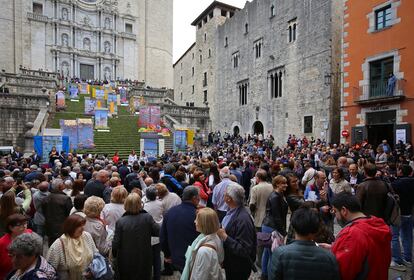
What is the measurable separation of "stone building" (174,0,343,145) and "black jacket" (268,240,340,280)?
2020 cm

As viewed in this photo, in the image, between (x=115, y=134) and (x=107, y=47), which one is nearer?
(x=115, y=134)

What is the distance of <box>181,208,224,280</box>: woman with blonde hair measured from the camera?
2.73m

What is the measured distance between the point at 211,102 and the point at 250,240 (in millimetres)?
35445

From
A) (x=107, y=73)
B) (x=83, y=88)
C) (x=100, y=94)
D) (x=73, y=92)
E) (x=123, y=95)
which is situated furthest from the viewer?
(x=107, y=73)

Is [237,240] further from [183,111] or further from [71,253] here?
[183,111]

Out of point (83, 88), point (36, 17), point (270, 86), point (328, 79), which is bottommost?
point (328, 79)

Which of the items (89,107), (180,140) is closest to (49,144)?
(180,140)

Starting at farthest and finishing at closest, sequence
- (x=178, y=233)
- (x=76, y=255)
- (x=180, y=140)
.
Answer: (x=180, y=140) → (x=178, y=233) → (x=76, y=255)

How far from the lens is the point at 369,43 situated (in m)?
16.1

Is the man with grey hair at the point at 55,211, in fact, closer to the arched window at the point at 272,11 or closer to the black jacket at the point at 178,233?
the black jacket at the point at 178,233

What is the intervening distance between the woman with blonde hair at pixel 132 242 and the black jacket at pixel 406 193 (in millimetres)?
4914

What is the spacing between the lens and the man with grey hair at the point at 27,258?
8.46ft

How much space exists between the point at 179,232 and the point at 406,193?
15.1ft

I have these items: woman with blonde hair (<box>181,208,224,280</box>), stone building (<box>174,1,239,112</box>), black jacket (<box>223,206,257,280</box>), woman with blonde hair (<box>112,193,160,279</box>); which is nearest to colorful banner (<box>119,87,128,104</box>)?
stone building (<box>174,1,239,112</box>)
